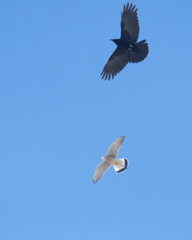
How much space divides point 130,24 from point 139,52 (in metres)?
1.27

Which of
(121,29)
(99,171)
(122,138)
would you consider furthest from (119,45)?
(99,171)

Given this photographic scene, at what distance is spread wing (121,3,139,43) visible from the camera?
1538 cm

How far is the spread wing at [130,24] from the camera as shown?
1538cm

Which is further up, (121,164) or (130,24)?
(130,24)

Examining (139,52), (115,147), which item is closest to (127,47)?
(139,52)

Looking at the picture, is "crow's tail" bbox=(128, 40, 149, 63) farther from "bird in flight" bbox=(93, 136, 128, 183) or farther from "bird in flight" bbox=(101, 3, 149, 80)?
"bird in flight" bbox=(93, 136, 128, 183)

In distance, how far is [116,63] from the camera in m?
16.7

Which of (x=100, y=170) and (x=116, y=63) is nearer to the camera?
(x=100, y=170)

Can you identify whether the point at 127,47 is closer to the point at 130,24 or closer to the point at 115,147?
the point at 130,24

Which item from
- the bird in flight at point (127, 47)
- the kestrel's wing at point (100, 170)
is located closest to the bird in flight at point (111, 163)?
the kestrel's wing at point (100, 170)

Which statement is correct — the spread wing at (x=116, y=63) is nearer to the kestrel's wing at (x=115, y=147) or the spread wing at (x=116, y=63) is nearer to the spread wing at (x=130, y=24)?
the spread wing at (x=130, y=24)

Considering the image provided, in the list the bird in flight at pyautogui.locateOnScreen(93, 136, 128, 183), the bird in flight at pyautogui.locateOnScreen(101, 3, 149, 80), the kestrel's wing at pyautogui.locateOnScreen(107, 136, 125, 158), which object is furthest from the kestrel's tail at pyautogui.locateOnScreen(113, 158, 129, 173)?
the bird in flight at pyautogui.locateOnScreen(101, 3, 149, 80)

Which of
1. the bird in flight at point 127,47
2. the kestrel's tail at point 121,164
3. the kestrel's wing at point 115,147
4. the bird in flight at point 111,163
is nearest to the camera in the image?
the kestrel's wing at point 115,147

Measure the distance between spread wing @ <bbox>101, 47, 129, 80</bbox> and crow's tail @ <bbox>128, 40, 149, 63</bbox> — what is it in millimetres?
369
